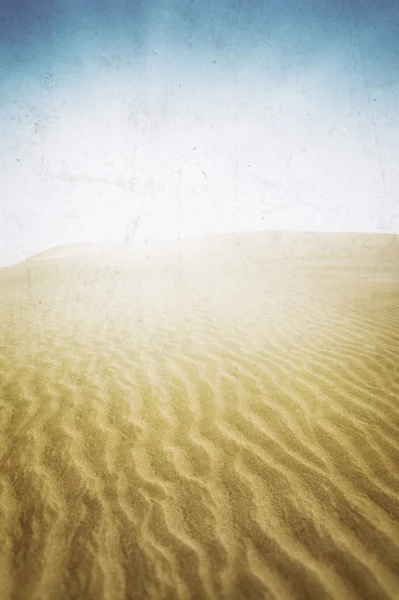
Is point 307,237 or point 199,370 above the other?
point 307,237

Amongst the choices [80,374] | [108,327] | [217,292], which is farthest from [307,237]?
[80,374]

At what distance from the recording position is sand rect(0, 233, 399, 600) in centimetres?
159

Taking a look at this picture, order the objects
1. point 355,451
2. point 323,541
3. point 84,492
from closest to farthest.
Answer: point 323,541, point 84,492, point 355,451

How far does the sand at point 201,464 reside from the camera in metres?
1.59

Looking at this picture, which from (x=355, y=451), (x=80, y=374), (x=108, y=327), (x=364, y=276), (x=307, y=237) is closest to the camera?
(x=355, y=451)

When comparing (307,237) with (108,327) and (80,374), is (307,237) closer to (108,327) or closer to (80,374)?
(108,327)

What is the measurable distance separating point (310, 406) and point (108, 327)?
458 cm

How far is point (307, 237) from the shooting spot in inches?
1182

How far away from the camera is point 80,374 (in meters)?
3.95

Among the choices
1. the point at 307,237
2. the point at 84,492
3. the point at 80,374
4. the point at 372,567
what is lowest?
the point at 372,567

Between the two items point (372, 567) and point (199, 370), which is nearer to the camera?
point (372, 567)

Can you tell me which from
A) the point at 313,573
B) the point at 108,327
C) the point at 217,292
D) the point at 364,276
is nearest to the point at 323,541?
the point at 313,573

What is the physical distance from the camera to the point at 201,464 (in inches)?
90.8

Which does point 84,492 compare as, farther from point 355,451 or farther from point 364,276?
point 364,276
